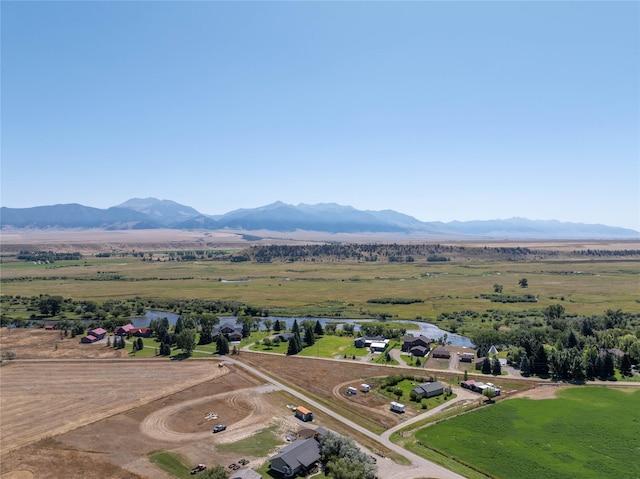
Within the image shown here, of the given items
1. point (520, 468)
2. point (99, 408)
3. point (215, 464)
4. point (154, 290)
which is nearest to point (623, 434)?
point (520, 468)

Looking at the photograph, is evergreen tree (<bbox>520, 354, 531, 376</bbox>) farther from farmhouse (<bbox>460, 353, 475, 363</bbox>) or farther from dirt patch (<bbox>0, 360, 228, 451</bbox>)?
dirt patch (<bbox>0, 360, 228, 451</bbox>)

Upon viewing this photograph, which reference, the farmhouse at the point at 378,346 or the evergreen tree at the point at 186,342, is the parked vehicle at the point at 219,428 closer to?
the evergreen tree at the point at 186,342

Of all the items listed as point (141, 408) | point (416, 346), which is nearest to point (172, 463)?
point (141, 408)

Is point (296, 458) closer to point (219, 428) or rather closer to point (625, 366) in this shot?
point (219, 428)

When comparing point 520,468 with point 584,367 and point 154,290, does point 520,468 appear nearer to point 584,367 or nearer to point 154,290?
point 584,367

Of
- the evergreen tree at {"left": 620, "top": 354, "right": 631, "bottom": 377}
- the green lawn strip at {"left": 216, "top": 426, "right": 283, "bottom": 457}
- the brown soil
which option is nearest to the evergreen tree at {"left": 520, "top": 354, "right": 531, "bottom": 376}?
the evergreen tree at {"left": 620, "top": 354, "right": 631, "bottom": 377}

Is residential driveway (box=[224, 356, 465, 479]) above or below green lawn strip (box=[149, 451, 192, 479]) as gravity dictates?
above

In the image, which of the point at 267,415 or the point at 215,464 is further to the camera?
the point at 267,415
